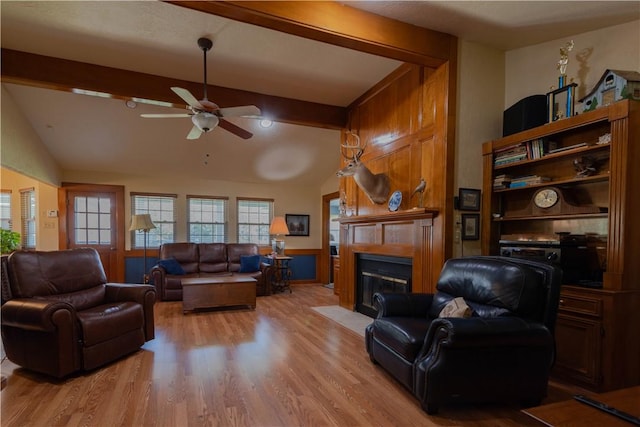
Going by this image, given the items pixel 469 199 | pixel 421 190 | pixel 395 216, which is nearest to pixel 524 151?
pixel 469 199

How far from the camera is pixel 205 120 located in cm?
326

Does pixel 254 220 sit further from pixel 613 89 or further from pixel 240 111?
pixel 613 89

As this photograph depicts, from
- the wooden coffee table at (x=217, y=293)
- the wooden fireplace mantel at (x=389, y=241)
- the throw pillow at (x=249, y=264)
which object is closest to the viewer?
the wooden fireplace mantel at (x=389, y=241)

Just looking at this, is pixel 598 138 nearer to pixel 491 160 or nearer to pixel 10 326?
pixel 491 160

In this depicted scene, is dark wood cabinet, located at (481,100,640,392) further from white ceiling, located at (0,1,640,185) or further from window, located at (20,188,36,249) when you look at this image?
window, located at (20,188,36,249)

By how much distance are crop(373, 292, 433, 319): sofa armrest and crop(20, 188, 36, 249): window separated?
23.9 feet

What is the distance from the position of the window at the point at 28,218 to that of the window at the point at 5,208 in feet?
0.90

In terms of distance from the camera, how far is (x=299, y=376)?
267cm

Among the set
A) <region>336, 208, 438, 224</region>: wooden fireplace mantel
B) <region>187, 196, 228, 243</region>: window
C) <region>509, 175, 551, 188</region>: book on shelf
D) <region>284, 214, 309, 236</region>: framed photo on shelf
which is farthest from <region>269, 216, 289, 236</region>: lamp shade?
<region>509, 175, 551, 188</region>: book on shelf

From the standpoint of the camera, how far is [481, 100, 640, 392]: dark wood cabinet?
2.35m

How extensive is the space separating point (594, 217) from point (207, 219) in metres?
6.53

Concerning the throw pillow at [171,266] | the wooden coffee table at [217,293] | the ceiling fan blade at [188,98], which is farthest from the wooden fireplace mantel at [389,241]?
the throw pillow at [171,266]

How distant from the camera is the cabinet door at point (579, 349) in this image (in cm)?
239

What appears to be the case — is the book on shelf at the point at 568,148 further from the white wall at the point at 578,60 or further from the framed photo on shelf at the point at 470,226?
the framed photo on shelf at the point at 470,226
